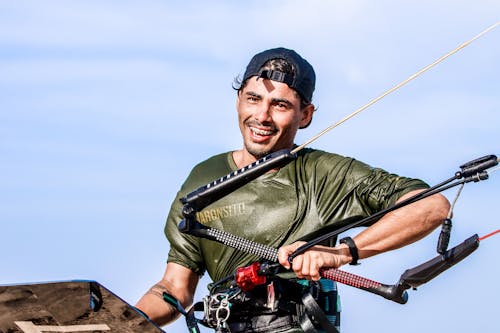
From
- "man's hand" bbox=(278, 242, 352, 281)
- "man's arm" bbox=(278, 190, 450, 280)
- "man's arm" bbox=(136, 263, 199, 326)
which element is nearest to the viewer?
"man's hand" bbox=(278, 242, 352, 281)

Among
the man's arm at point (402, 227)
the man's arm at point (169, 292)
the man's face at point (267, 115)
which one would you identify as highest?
the man's face at point (267, 115)

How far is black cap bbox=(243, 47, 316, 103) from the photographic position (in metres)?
8.50

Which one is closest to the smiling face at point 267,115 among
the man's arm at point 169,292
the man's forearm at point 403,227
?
the man's arm at point 169,292

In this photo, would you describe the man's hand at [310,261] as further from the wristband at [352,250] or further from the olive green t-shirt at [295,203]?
the olive green t-shirt at [295,203]

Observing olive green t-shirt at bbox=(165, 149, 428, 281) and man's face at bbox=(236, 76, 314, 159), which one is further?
man's face at bbox=(236, 76, 314, 159)

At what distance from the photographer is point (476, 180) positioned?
6.03 meters

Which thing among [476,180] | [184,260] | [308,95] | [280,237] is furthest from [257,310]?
[476,180]

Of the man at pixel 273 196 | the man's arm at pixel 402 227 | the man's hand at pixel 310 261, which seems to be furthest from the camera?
the man at pixel 273 196

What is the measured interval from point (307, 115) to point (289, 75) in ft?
1.84


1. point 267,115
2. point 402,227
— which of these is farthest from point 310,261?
point 267,115

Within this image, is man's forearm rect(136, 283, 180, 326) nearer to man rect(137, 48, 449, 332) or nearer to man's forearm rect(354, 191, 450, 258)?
man rect(137, 48, 449, 332)

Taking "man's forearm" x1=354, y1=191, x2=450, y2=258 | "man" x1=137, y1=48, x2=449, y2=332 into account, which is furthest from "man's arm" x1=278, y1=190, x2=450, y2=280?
"man" x1=137, y1=48, x2=449, y2=332

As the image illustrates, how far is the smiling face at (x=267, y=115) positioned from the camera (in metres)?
8.49

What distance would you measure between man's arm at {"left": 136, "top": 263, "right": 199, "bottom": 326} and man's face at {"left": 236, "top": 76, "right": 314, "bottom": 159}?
1.29m
